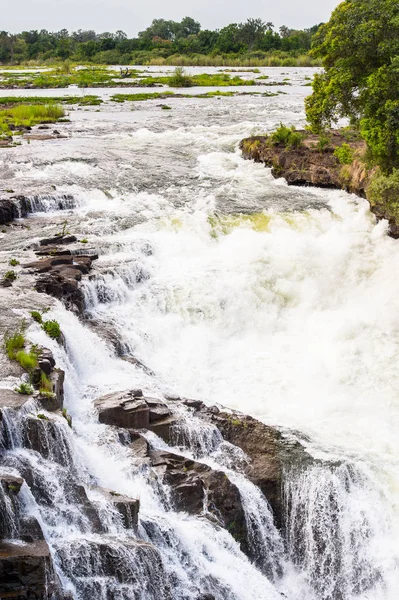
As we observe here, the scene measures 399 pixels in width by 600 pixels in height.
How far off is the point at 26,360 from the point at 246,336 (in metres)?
8.60

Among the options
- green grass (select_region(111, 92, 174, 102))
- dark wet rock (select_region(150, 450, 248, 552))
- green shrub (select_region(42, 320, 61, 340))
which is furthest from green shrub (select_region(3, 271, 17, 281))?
green grass (select_region(111, 92, 174, 102))

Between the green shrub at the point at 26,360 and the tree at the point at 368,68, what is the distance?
14.7 metres

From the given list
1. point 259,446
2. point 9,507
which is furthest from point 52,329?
point 9,507

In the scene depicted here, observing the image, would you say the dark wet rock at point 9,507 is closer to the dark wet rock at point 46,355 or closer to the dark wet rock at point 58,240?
the dark wet rock at point 46,355

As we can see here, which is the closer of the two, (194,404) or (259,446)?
(259,446)

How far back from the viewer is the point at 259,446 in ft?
52.7

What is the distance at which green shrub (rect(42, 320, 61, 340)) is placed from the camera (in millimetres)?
17875

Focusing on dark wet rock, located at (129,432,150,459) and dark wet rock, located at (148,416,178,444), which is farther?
dark wet rock, located at (148,416,178,444)

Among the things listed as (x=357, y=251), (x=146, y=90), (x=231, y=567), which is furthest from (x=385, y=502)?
(x=146, y=90)

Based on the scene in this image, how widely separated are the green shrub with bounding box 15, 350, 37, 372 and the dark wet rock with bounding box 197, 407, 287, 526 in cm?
417

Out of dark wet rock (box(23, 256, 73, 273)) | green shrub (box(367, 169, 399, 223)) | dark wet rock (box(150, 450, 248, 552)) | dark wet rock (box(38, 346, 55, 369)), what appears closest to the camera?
dark wet rock (box(150, 450, 248, 552))

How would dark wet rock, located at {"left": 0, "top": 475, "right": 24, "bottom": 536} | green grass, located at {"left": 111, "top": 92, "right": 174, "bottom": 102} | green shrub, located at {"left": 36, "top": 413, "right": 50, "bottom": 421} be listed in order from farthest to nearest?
green grass, located at {"left": 111, "top": 92, "right": 174, "bottom": 102}
green shrub, located at {"left": 36, "top": 413, "right": 50, "bottom": 421}
dark wet rock, located at {"left": 0, "top": 475, "right": 24, "bottom": 536}

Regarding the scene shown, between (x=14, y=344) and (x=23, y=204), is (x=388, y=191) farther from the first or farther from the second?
(x=23, y=204)

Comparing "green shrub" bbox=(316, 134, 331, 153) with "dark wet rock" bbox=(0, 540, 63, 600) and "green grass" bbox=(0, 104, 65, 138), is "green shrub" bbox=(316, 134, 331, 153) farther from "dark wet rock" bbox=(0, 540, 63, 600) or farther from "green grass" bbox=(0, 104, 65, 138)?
"dark wet rock" bbox=(0, 540, 63, 600)
